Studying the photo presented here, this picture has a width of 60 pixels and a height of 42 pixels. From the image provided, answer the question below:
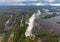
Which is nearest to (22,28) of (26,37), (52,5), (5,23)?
(26,37)

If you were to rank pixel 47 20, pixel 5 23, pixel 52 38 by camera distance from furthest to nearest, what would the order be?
1. pixel 47 20
2. pixel 5 23
3. pixel 52 38

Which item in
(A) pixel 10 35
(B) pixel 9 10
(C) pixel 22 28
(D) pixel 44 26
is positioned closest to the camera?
(A) pixel 10 35

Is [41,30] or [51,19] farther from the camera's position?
[51,19]

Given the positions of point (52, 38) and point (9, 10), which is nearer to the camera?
point (52, 38)

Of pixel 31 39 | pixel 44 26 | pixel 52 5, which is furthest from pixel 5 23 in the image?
pixel 31 39

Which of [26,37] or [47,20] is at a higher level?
[26,37]

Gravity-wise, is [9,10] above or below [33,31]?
below

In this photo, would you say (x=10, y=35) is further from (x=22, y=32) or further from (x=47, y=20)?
(x=47, y=20)

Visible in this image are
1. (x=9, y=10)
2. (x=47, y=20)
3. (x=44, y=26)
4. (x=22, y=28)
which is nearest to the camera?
(x=22, y=28)

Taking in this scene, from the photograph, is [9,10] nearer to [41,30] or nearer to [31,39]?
[41,30]
